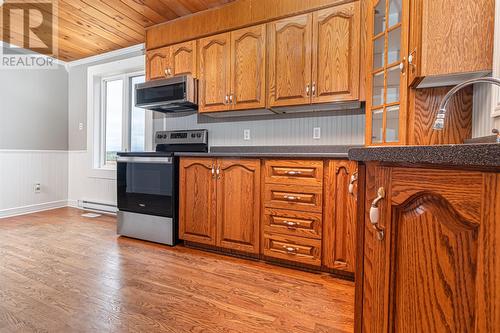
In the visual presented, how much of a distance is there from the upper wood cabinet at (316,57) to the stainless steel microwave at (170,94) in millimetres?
810

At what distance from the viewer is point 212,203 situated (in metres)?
2.30

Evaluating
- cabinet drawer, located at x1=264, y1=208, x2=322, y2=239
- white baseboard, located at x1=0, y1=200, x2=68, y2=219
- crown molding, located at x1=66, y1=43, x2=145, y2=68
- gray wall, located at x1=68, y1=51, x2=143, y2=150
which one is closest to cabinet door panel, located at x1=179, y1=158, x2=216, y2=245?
cabinet drawer, located at x1=264, y1=208, x2=322, y2=239

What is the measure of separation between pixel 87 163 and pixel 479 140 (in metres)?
4.59

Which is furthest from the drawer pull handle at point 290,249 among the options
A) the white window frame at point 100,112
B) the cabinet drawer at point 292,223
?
the white window frame at point 100,112

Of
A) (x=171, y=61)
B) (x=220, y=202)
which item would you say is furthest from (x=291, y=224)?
(x=171, y=61)

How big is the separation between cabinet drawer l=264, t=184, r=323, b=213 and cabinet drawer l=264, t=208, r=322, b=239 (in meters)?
0.04

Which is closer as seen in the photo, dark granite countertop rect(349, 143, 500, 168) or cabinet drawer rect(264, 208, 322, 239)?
dark granite countertop rect(349, 143, 500, 168)

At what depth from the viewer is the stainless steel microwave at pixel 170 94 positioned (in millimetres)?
2537

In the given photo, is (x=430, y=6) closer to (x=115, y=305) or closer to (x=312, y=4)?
(x=312, y=4)

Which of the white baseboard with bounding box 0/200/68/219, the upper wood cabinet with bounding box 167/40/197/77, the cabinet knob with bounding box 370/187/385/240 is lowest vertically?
the white baseboard with bounding box 0/200/68/219

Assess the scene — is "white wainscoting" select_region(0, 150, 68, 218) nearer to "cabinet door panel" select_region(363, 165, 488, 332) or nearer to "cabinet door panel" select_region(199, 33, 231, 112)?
"cabinet door panel" select_region(199, 33, 231, 112)

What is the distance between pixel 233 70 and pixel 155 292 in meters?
1.92

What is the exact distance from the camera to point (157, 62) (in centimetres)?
286

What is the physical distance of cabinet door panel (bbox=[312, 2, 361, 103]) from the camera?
1991 mm
